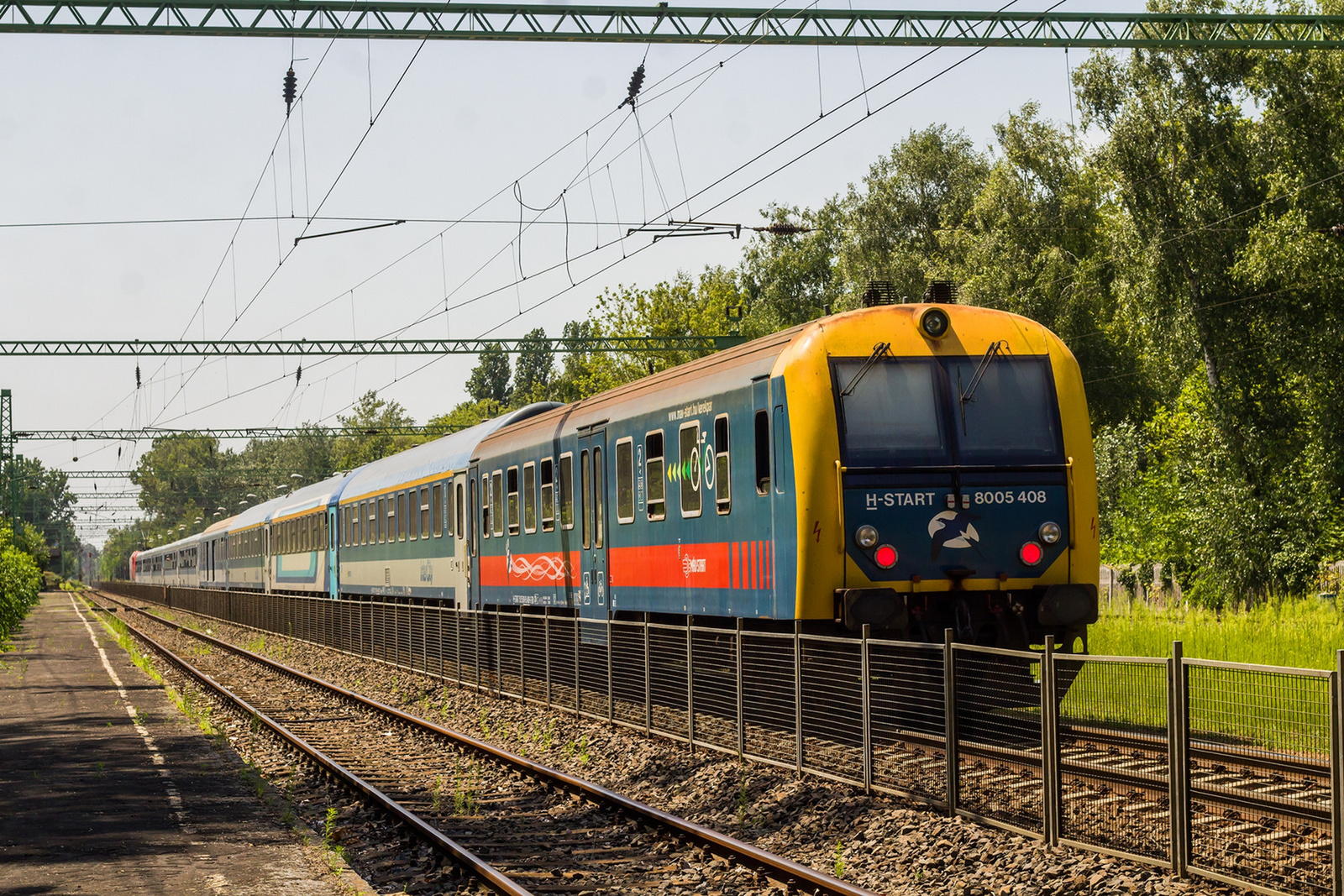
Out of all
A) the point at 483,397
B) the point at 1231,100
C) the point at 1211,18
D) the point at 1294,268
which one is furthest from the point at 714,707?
the point at 483,397

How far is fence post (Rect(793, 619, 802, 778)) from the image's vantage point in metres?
12.1

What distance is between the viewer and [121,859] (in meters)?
10.1


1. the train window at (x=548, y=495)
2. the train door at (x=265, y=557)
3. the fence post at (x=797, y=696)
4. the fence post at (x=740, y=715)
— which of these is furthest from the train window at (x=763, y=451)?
the train door at (x=265, y=557)

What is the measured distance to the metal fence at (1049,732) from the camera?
7.62m

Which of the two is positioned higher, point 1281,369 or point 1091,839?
point 1281,369

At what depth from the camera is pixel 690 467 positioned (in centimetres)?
1557

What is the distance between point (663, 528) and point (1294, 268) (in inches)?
860

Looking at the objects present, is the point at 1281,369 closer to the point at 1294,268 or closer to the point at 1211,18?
the point at 1294,268

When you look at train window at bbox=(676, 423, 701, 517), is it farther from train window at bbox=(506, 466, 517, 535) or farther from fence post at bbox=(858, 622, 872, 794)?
train window at bbox=(506, 466, 517, 535)

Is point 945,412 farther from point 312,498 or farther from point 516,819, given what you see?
point 312,498

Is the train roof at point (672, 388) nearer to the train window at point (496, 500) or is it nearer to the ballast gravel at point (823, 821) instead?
the train window at point (496, 500)

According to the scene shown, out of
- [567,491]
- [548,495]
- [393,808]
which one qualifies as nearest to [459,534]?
[548,495]

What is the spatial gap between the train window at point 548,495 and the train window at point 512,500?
4.74 ft

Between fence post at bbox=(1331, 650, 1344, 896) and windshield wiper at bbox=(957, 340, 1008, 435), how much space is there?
21.7 feet
